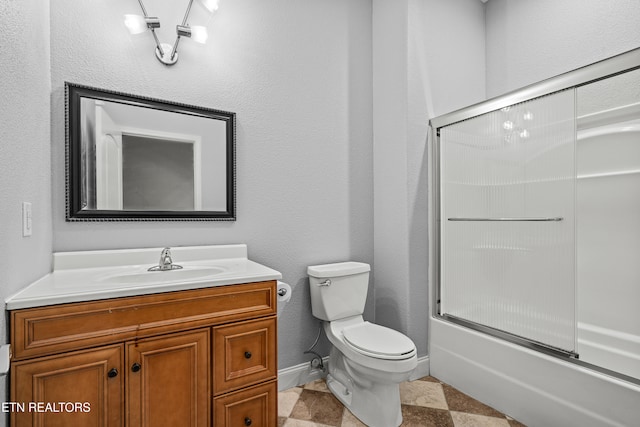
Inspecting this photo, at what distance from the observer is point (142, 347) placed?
3.85 ft

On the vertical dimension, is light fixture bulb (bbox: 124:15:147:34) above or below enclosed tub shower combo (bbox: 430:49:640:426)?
above

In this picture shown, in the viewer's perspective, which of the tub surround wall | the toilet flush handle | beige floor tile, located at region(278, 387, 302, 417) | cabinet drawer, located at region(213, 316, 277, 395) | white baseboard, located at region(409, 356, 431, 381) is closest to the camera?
cabinet drawer, located at region(213, 316, 277, 395)

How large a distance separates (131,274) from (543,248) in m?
1.99

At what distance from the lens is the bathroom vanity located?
3.38 feet

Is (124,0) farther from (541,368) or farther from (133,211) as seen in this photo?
(541,368)

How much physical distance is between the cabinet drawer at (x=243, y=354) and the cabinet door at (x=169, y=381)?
0.05 meters

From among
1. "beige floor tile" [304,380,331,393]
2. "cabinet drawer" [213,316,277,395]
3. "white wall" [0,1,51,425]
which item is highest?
"white wall" [0,1,51,425]

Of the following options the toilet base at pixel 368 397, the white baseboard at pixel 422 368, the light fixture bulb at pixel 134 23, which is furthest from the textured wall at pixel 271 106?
the white baseboard at pixel 422 368

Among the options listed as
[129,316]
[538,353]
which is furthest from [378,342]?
[129,316]

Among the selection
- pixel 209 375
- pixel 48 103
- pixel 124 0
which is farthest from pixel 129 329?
pixel 124 0

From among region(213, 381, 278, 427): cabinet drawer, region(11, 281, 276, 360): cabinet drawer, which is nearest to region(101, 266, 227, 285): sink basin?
region(11, 281, 276, 360): cabinet drawer

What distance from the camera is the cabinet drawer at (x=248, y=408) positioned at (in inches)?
52.5

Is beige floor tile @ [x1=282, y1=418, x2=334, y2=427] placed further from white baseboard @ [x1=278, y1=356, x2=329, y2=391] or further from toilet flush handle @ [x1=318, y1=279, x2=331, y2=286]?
toilet flush handle @ [x1=318, y1=279, x2=331, y2=286]

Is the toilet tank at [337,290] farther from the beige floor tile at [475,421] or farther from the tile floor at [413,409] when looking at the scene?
the beige floor tile at [475,421]
